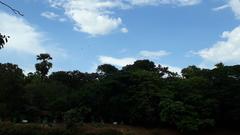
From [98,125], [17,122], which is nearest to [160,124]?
[98,125]

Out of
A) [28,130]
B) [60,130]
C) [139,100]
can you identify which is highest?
[139,100]

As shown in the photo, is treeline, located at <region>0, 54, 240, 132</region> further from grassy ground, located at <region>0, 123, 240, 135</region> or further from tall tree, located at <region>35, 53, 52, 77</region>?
tall tree, located at <region>35, 53, 52, 77</region>

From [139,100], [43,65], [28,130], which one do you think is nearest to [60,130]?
[28,130]

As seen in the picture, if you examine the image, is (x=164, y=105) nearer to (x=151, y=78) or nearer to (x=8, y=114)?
(x=151, y=78)

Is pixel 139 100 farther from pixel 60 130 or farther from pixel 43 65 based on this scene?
pixel 43 65

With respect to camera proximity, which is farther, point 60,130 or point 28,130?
point 60,130

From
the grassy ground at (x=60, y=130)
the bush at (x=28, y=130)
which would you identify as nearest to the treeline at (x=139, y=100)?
the grassy ground at (x=60, y=130)

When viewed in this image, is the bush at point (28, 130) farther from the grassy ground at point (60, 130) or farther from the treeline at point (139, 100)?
the treeline at point (139, 100)

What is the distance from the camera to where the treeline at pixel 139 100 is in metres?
53.2

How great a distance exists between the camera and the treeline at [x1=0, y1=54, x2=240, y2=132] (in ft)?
175

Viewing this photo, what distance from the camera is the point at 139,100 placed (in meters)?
54.4

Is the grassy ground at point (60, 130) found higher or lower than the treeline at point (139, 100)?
lower

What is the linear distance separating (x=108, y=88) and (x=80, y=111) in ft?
20.4

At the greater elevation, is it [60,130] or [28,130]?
[28,130]
